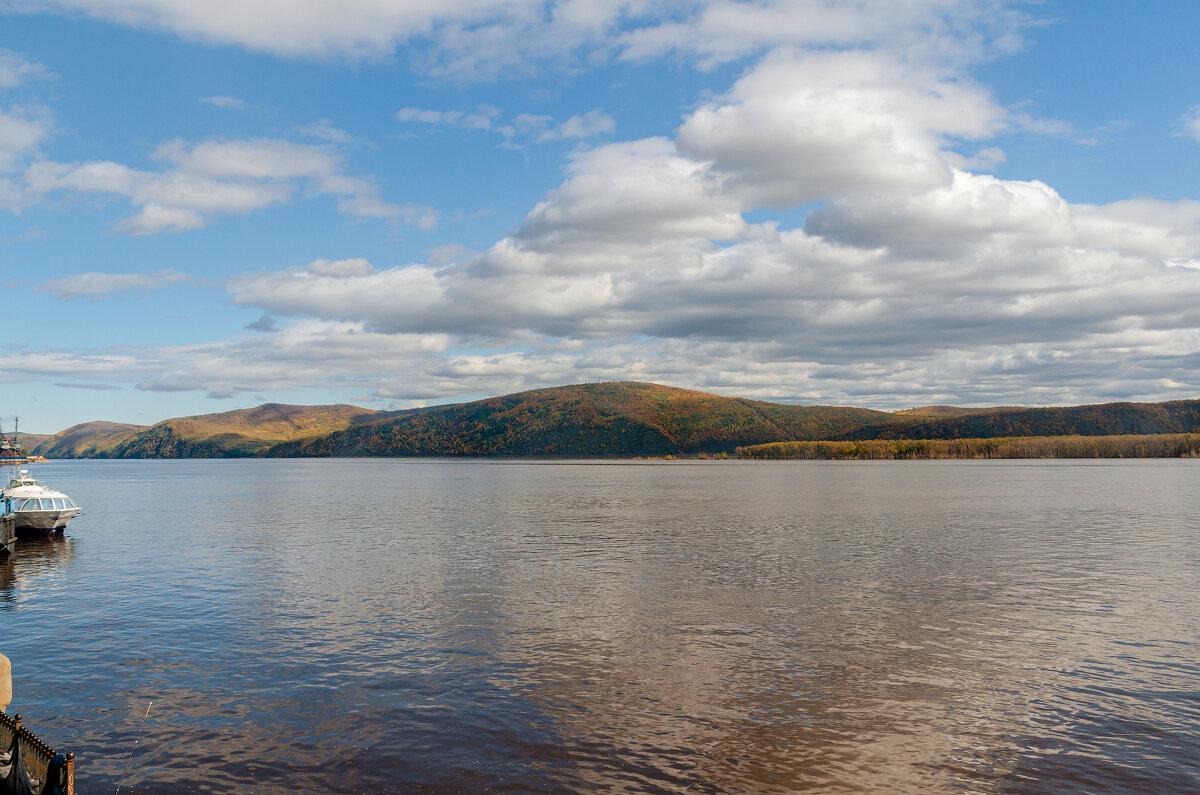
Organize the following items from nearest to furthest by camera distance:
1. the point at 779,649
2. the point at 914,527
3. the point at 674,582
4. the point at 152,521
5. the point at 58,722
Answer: the point at 58,722, the point at 779,649, the point at 674,582, the point at 914,527, the point at 152,521

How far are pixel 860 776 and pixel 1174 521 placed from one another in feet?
222

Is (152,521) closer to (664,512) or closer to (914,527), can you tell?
(664,512)

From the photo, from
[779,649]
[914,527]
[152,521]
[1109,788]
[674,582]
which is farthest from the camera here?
[152,521]

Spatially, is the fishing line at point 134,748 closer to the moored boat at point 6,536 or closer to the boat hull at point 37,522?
the moored boat at point 6,536

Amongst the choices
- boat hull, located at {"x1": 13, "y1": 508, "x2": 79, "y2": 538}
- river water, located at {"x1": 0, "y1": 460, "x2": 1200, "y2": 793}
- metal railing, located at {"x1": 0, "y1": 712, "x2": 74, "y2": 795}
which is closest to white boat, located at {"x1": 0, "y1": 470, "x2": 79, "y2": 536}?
boat hull, located at {"x1": 13, "y1": 508, "x2": 79, "y2": 538}

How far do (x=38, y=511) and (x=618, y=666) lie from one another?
187 feet

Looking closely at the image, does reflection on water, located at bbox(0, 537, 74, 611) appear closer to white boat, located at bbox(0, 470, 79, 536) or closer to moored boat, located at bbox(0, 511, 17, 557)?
moored boat, located at bbox(0, 511, 17, 557)

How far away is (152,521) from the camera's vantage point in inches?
2997

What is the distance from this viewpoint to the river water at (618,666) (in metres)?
15.6

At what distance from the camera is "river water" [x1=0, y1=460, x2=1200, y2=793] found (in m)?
15.6

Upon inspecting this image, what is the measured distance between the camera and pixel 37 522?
2288 inches

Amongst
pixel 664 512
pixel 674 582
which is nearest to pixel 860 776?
pixel 674 582

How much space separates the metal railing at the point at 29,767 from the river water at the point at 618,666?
9.35ft

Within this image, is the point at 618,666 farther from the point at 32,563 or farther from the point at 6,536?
the point at 6,536
